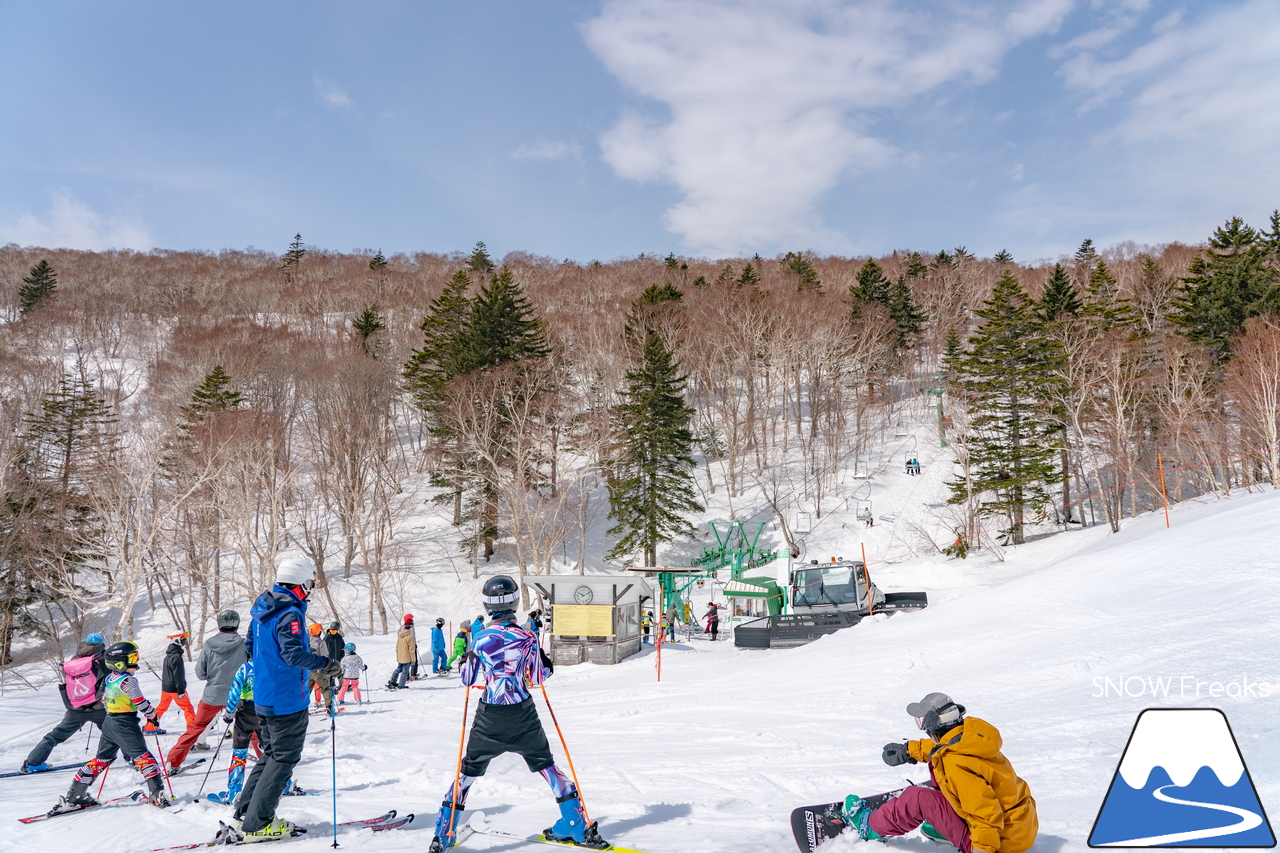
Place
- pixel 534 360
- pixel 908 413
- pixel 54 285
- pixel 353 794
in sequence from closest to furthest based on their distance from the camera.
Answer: pixel 353 794, pixel 534 360, pixel 908 413, pixel 54 285

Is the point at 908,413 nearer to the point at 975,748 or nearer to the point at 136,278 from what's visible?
the point at 975,748

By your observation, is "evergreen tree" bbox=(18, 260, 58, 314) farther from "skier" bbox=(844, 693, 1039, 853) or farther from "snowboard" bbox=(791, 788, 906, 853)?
"skier" bbox=(844, 693, 1039, 853)

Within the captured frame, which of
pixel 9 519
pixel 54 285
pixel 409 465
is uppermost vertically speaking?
pixel 54 285

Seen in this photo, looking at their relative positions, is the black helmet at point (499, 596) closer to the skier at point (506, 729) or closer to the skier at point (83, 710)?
the skier at point (506, 729)

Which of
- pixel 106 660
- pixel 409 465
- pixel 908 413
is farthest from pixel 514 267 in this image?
pixel 106 660

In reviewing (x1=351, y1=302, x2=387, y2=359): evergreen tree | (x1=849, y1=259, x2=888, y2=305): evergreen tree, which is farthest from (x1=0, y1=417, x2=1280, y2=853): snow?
(x1=849, y1=259, x2=888, y2=305): evergreen tree

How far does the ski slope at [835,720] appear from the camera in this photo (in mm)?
4750

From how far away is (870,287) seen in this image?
48188 mm

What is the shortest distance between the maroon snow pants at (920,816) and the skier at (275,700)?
12.6ft

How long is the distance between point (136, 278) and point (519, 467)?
210ft

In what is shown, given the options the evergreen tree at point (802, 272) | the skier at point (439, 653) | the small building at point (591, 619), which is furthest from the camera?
the evergreen tree at point (802, 272)

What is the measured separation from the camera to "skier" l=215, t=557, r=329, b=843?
175 inches

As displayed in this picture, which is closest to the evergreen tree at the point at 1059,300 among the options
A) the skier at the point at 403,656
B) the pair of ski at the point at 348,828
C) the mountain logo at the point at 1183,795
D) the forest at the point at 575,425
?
the forest at the point at 575,425

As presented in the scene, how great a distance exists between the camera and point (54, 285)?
6088 centimetres
